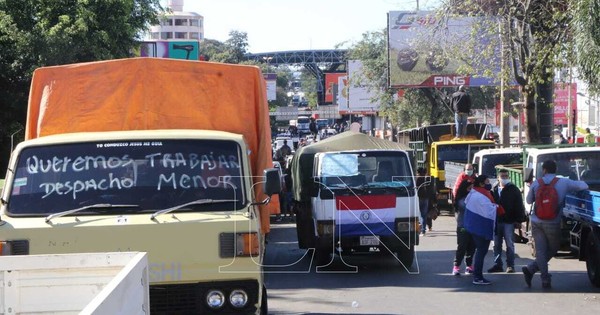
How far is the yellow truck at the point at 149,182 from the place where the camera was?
26.0ft

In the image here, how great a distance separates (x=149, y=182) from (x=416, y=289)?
19.0 feet

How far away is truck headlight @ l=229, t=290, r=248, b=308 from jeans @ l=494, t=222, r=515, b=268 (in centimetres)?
755

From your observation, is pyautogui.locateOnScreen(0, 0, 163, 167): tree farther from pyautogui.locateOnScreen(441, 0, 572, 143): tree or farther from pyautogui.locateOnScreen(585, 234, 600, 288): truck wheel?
pyautogui.locateOnScreen(585, 234, 600, 288): truck wheel

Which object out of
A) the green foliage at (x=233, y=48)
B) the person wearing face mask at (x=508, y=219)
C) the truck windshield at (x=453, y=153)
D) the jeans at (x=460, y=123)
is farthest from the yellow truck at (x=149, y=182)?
the green foliage at (x=233, y=48)

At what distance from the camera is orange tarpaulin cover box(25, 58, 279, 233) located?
32.3 ft

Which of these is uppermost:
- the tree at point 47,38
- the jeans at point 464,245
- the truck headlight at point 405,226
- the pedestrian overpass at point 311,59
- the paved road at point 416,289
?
the pedestrian overpass at point 311,59

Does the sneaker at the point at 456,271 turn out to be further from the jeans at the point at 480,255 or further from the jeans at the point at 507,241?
the jeans at the point at 480,255

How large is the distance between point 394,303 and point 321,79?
103 meters

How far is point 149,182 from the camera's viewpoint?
8.46 metres

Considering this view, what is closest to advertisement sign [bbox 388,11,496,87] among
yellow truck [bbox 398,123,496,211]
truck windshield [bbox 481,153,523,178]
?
yellow truck [bbox 398,123,496,211]

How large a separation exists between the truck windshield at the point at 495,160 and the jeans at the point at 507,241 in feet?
29.0

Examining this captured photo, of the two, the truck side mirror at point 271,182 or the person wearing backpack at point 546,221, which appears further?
the person wearing backpack at point 546,221

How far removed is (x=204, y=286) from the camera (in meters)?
8.00

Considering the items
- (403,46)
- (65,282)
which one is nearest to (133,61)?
(65,282)
